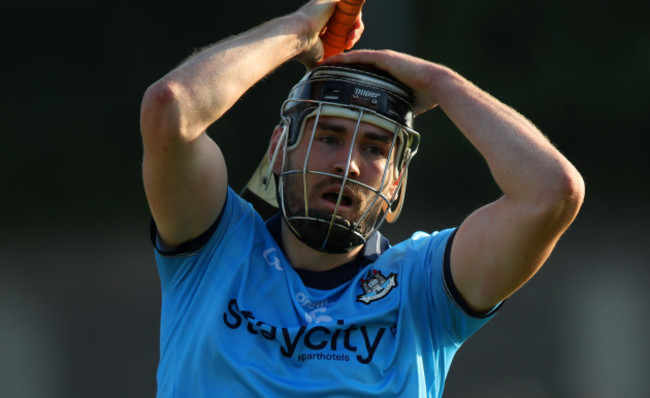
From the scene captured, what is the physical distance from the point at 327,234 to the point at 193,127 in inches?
16.9

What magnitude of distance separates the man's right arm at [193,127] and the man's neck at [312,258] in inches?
9.6

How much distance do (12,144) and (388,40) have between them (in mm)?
1963

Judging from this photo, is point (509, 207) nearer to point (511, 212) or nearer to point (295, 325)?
Result: point (511, 212)

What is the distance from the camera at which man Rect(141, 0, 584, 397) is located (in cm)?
196

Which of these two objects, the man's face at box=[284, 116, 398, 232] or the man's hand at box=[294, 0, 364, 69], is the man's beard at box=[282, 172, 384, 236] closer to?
the man's face at box=[284, 116, 398, 232]

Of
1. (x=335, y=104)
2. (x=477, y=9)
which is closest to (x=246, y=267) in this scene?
(x=335, y=104)

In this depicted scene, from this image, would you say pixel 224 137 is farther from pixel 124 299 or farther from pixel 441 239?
pixel 441 239

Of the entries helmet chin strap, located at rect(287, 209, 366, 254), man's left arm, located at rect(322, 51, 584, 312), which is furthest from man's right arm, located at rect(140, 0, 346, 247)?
man's left arm, located at rect(322, 51, 584, 312)

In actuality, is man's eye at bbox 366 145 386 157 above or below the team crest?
above

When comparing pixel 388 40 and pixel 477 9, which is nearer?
pixel 388 40

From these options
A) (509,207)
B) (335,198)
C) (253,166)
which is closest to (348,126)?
(335,198)

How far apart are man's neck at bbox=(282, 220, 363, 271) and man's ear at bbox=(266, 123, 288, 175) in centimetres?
20

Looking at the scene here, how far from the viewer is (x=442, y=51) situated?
15.0 feet

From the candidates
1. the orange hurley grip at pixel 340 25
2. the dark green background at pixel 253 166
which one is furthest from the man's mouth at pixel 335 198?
the dark green background at pixel 253 166
